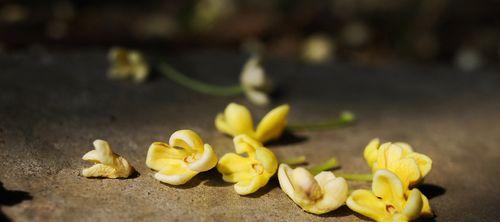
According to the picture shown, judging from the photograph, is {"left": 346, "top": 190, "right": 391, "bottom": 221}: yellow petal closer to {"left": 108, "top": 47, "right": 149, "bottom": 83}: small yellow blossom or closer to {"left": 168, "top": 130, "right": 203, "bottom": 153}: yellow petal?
{"left": 168, "top": 130, "right": 203, "bottom": 153}: yellow petal

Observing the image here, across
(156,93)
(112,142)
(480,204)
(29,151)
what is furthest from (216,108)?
(480,204)

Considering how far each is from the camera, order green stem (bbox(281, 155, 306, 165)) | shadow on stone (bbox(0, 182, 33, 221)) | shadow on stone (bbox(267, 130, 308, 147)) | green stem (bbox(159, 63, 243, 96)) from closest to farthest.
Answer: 1. shadow on stone (bbox(0, 182, 33, 221))
2. green stem (bbox(281, 155, 306, 165))
3. shadow on stone (bbox(267, 130, 308, 147))
4. green stem (bbox(159, 63, 243, 96))

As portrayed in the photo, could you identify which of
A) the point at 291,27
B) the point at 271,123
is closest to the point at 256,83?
the point at 271,123

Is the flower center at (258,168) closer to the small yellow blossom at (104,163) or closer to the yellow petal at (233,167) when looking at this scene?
the yellow petal at (233,167)

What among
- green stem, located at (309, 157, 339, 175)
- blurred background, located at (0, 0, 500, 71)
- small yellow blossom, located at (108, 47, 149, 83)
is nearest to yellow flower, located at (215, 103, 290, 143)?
green stem, located at (309, 157, 339, 175)

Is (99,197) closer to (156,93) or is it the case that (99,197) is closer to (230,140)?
(230,140)

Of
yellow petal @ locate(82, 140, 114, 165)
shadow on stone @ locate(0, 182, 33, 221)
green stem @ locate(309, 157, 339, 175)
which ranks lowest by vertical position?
green stem @ locate(309, 157, 339, 175)

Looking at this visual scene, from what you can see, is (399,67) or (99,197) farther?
(399,67)
